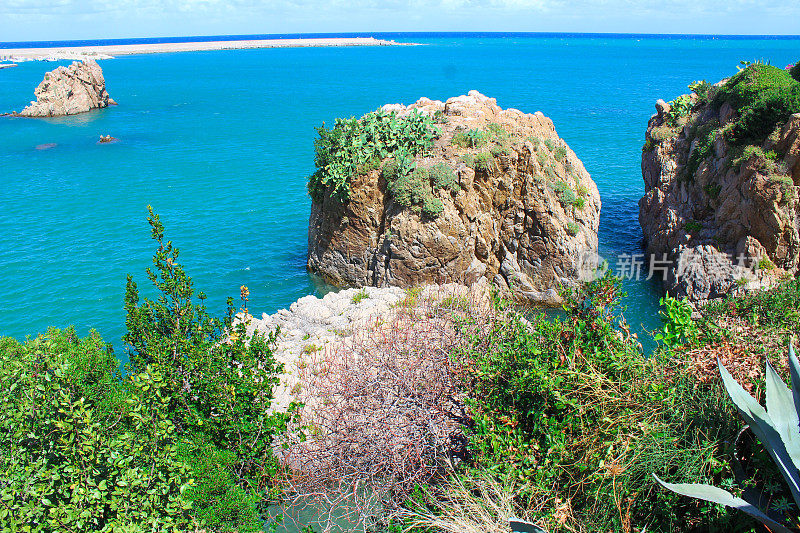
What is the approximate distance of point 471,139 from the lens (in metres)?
24.0

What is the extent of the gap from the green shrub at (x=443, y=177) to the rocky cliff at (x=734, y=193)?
33.9ft

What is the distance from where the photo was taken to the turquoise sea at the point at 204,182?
26.0 meters

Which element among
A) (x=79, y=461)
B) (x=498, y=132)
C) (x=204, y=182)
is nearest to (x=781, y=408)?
(x=79, y=461)

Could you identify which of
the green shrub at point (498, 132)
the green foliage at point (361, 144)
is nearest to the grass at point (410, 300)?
the green foliage at point (361, 144)

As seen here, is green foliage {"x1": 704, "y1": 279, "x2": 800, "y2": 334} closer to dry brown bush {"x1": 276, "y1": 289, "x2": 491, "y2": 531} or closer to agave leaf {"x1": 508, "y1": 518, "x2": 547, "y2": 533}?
dry brown bush {"x1": 276, "y1": 289, "x2": 491, "y2": 531}

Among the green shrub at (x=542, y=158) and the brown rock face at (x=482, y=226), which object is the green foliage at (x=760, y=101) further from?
the green shrub at (x=542, y=158)

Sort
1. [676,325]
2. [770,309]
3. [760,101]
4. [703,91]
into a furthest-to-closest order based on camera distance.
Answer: [703,91] → [760,101] → [676,325] → [770,309]

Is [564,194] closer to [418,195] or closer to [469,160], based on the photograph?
[469,160]

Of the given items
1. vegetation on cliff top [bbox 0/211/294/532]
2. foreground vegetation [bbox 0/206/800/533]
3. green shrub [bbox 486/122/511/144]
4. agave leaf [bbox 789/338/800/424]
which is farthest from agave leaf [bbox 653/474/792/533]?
green shrub [bbox 486/122/511/144]

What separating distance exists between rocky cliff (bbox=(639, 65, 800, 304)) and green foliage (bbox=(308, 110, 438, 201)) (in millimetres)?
12080

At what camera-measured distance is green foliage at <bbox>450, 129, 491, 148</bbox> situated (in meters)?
24.0

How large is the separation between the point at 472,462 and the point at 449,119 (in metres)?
19.3

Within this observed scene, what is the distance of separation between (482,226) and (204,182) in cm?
2735

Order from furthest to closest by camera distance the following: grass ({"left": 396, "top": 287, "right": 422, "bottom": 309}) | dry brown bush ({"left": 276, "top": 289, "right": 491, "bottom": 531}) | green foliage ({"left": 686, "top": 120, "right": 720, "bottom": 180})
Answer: green foliage ({"left": 686, "top": 120, "right": 720, "bottom": 180}), grass ({"left": 396, "top": 287, "right": 422, "bottom": 309}), dry brown bush ({"left": 276, "top": 289, "right": 491, "bottom": 531})
